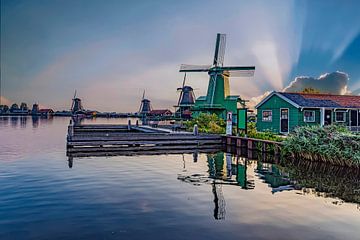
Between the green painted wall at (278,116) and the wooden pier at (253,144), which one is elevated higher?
the green painted wall at (278,116)

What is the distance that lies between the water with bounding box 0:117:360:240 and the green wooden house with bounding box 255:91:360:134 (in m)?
10.7

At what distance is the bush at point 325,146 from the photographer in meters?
13.2

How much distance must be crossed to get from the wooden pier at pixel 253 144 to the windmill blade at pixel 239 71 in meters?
23.3

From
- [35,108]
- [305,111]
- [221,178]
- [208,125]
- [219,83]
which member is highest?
[219,83]

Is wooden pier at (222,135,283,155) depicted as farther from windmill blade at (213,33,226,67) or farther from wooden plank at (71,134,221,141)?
windmill blade at (213,33,226,67)

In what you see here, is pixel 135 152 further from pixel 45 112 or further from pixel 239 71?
pixel 45 112

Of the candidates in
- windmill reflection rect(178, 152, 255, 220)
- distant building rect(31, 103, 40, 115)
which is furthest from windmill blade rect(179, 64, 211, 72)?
distant building rect(31, 103, 40, 115)

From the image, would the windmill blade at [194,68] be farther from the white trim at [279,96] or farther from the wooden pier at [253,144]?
the wooden pier at [253,144]

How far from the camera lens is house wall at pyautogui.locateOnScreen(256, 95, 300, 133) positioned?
24.2 m

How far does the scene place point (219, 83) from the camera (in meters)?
43.8

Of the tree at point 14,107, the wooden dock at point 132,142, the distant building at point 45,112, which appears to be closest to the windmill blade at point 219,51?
the wooden dock at point 132,142

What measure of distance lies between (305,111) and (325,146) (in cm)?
1079

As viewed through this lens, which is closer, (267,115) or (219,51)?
(267,115)

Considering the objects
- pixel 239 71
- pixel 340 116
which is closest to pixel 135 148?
pixel 340 116
